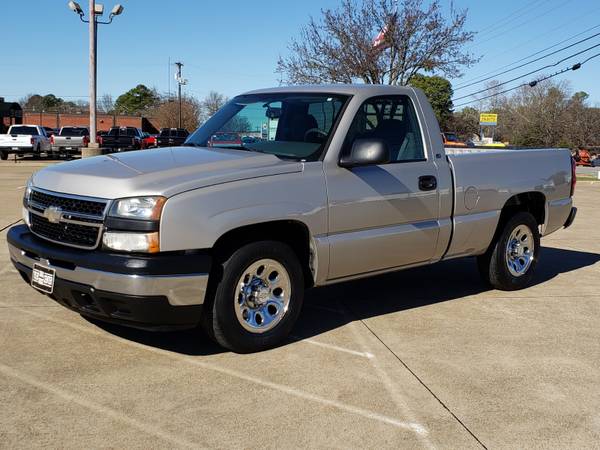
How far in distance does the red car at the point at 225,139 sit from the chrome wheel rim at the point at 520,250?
2970mm

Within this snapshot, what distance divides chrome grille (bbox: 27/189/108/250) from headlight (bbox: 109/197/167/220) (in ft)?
0.32

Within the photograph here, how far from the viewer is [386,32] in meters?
28.6

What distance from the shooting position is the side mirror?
4.87 m

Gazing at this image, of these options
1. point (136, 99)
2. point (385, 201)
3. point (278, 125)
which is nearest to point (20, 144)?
point (278, 125)

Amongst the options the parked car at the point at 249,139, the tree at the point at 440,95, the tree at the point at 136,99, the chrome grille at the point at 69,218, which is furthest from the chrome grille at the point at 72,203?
the tree at the point at 136,99

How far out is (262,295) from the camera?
477cm

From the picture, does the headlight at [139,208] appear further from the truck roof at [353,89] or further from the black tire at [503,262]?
the black tire at [503,262]

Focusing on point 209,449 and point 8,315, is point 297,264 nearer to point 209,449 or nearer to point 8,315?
point 209,449

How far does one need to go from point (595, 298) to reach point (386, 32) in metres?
23.7

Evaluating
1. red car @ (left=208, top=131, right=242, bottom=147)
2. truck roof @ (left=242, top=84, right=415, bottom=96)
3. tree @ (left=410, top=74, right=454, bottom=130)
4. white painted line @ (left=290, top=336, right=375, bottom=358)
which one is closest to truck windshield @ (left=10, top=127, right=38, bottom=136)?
red car @ (left=208, top=131, right=242, bottom=147)

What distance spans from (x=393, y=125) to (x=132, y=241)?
2.55m

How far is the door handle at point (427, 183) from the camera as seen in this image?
18.3ft

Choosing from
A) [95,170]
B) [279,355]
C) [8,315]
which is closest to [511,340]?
[279,355]

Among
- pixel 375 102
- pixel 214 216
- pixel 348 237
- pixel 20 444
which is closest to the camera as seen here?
pixel 20 444
